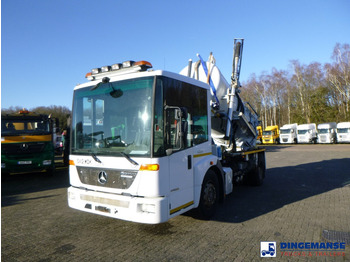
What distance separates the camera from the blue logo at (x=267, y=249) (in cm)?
369

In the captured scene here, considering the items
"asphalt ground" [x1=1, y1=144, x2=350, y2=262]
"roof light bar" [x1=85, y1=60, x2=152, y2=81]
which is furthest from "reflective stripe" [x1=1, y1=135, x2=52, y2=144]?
"roof light bar" [x1=85, y1=60, x2=152, y2=81]

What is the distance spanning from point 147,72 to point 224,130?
3518 millimetres

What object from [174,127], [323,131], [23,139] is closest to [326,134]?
[323,131]

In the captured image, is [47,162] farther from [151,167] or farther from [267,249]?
[267,249]

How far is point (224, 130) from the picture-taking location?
22.8 feet

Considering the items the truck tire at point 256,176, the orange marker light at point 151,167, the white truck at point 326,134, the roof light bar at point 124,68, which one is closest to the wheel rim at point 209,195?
the orange marker light at point 151,167

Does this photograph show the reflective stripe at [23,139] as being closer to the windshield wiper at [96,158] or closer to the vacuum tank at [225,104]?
the vacuum tank at [225,104]

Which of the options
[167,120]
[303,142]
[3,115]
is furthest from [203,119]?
[303,142]

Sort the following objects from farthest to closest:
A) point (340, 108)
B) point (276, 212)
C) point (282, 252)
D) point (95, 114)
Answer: point (340, 108) → point (276, 212) → point (95, 114) → point (282, 252)

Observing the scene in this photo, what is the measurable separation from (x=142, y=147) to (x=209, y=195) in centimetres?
196

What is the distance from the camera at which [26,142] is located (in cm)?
988

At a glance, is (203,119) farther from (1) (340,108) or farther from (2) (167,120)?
(1) (340,108)

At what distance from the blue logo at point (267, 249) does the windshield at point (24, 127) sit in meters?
9.34

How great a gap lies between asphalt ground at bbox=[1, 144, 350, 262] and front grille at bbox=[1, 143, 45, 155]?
3.08 m
